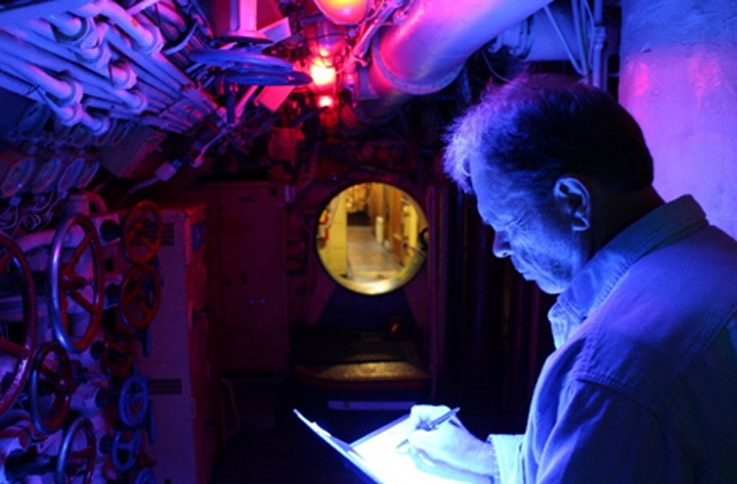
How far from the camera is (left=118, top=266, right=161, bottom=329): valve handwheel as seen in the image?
2.86m

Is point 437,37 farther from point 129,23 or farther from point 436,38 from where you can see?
point 129,23

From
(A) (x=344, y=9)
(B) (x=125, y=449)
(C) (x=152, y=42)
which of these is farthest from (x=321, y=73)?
(B) (x=125, y=449)

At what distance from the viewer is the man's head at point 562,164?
Answer: 96 cm

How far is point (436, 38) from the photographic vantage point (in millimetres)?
2031

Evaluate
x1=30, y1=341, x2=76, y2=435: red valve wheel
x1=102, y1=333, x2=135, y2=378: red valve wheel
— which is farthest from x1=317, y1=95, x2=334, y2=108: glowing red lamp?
x1=30, y1=341, x2=76, y2=435: red valve wheel

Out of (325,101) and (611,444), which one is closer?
(611,444)

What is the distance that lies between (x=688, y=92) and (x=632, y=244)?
1242 mm

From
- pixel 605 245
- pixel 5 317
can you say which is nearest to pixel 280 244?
pixel 5 317

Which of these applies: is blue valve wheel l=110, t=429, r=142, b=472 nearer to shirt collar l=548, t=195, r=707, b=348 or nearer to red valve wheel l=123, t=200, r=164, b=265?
red valve wheel l=123, t=200, r=164, b=265

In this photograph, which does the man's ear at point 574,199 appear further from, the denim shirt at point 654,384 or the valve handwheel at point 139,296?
the valve handwheel at point 139,296

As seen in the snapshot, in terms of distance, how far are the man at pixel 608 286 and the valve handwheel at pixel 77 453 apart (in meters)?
1.89

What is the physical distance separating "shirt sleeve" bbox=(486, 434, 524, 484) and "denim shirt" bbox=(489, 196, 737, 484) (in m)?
0.64

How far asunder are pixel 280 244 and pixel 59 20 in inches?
183

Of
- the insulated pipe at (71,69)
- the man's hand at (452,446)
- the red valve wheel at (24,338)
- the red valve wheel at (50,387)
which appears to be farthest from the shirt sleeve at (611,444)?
the red valve wheel at (50,387)
